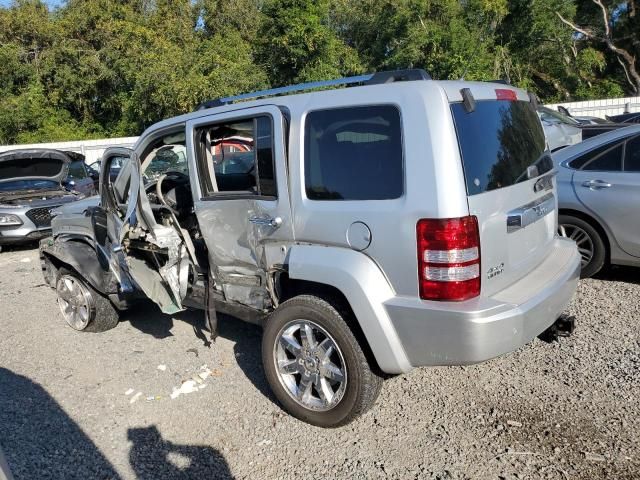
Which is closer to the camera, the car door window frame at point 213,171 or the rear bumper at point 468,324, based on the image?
the rear bumper at point 468,324

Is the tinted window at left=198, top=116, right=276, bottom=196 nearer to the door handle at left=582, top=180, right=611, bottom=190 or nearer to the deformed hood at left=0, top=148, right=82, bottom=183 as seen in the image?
the door handle at left=582, top=180, right=611, bottom=190

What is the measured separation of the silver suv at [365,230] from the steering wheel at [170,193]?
0.24 metres

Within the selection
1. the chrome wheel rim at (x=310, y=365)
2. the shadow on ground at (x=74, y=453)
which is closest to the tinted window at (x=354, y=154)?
the chrome wheel rim at (x=310, y=365)

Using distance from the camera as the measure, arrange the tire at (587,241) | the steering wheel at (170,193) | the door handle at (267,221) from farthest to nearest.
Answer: the tire at (587,241)
the steering wheel at (170,193)
the door handle at (267,221)

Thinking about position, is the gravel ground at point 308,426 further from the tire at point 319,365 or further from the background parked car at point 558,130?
the background parked car at point 558,130

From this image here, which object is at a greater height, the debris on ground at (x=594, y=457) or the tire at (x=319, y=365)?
the tire at (x=319, y=365)

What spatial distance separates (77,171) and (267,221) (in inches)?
378

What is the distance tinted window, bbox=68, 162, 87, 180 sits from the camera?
11.3m

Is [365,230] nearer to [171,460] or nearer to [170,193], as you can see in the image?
[171,460]

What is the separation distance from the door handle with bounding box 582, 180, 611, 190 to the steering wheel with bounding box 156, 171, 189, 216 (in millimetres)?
3724

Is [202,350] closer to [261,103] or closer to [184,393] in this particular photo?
[184,393]

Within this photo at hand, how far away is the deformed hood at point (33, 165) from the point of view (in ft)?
34.4

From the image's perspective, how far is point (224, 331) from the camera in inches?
191

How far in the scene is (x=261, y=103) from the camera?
3.45 metres
